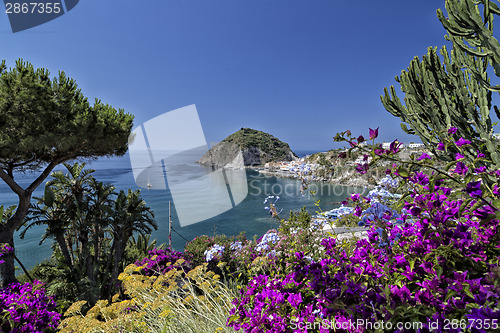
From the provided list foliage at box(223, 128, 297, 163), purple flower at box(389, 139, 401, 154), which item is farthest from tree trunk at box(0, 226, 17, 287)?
foliage at box(223, 128, 297, 163)

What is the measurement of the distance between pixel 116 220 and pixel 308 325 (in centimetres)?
1043

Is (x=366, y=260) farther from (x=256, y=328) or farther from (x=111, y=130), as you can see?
(x=111, y=130)

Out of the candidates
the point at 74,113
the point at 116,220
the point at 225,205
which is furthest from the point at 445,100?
the point at 225,205

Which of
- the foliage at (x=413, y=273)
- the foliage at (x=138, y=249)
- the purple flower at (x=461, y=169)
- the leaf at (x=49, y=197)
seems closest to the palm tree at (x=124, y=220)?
the foliage at (x=138, y=249)

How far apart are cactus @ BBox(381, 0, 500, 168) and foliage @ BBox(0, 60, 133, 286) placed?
28.1 ft

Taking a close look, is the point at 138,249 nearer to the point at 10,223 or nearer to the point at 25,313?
the point at 10,223

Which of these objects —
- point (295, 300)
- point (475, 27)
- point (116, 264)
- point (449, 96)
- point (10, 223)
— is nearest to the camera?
point (295, 300)

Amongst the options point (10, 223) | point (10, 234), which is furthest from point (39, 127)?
point (10, 234)

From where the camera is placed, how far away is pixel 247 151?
79.1m

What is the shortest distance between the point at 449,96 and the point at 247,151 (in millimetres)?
75945

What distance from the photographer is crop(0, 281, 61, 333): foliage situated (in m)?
1.92

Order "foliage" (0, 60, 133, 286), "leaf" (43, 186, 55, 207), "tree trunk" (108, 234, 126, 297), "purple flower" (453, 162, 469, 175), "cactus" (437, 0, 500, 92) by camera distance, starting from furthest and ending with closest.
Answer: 1. "tree trunk" (108, 234, 126, 297)
2. "leaf" (43, 186, 55, 207)
3. "foliage" (0, 60, 133, 286)
4. "cactus" (437, 0, 500, 92)
5. "purple flower" (453, 162, 469, 175)

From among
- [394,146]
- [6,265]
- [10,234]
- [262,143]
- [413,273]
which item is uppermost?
[262,143]

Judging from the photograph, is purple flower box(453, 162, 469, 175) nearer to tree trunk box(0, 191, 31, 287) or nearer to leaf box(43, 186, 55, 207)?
tree trunk box(0, 191, 31, 287)
